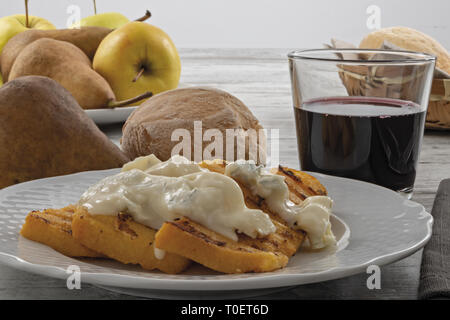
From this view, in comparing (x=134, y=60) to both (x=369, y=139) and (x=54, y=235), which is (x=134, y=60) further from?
(x=54, y=235)

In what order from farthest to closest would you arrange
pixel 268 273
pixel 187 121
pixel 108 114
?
pixel 108 114 → pixel 187 121 → pixel 268 273

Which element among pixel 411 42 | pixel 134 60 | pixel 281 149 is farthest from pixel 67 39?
pixel 411 42

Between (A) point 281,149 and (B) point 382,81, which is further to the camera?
(A) point 281,149

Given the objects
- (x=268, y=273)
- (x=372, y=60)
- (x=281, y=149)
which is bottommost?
(x=281, y=149)

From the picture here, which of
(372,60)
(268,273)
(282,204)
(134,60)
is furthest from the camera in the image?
(134,60)

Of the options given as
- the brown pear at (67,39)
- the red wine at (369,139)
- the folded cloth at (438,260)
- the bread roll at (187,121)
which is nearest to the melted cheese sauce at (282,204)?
the folded cloth at (438,260)

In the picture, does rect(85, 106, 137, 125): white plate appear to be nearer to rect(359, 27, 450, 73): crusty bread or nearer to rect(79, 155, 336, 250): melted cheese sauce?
rect(359, 27, 450, 73): crusty bread

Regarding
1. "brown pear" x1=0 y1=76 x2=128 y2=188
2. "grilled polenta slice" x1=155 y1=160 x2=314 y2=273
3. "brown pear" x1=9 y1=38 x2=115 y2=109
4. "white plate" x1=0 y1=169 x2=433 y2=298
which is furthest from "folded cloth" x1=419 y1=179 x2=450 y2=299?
"brown pear" x1=9 y1=38 x2=115 y2=109
